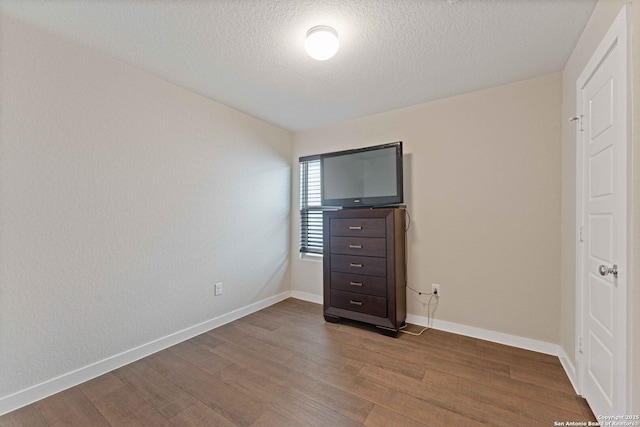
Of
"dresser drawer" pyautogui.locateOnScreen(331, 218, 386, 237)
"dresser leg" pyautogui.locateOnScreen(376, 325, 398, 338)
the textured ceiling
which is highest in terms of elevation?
the textured ceiling

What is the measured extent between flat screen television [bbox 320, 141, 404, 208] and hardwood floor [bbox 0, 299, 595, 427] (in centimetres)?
140

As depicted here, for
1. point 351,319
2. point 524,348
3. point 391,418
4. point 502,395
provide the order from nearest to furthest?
point 391,418
point 502,395
point 524,348
point 351,319

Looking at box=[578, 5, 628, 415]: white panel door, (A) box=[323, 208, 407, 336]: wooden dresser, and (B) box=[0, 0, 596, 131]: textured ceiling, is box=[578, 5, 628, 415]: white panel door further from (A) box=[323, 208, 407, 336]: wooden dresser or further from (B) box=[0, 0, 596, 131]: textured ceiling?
(A) box=[323, 208, 407, 336]: wooden dresser

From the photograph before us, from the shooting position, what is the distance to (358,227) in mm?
2645

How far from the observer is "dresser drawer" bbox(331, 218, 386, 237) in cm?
253

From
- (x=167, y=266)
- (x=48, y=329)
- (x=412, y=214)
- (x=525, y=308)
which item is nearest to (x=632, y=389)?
(x=525, y=308)

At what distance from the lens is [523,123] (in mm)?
2215

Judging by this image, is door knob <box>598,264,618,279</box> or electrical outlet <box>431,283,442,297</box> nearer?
door knob <box>598,264,618,279</box>

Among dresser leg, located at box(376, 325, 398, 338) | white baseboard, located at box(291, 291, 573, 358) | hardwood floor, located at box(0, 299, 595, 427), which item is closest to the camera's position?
hardwood floor, located at box(0, 299, 595, 427)

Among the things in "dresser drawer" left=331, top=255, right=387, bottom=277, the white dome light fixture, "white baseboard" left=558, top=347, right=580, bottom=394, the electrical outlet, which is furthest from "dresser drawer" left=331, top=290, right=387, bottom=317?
the white dome light fixture

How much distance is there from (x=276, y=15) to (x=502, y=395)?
2717mm

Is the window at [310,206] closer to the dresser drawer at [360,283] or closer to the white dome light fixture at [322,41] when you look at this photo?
the dresser drawer at [360,283]

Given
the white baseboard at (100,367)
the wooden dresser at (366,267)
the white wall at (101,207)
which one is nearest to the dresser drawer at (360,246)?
the wooden dresser at (366,267)

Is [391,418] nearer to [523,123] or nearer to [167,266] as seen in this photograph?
[167,266]
